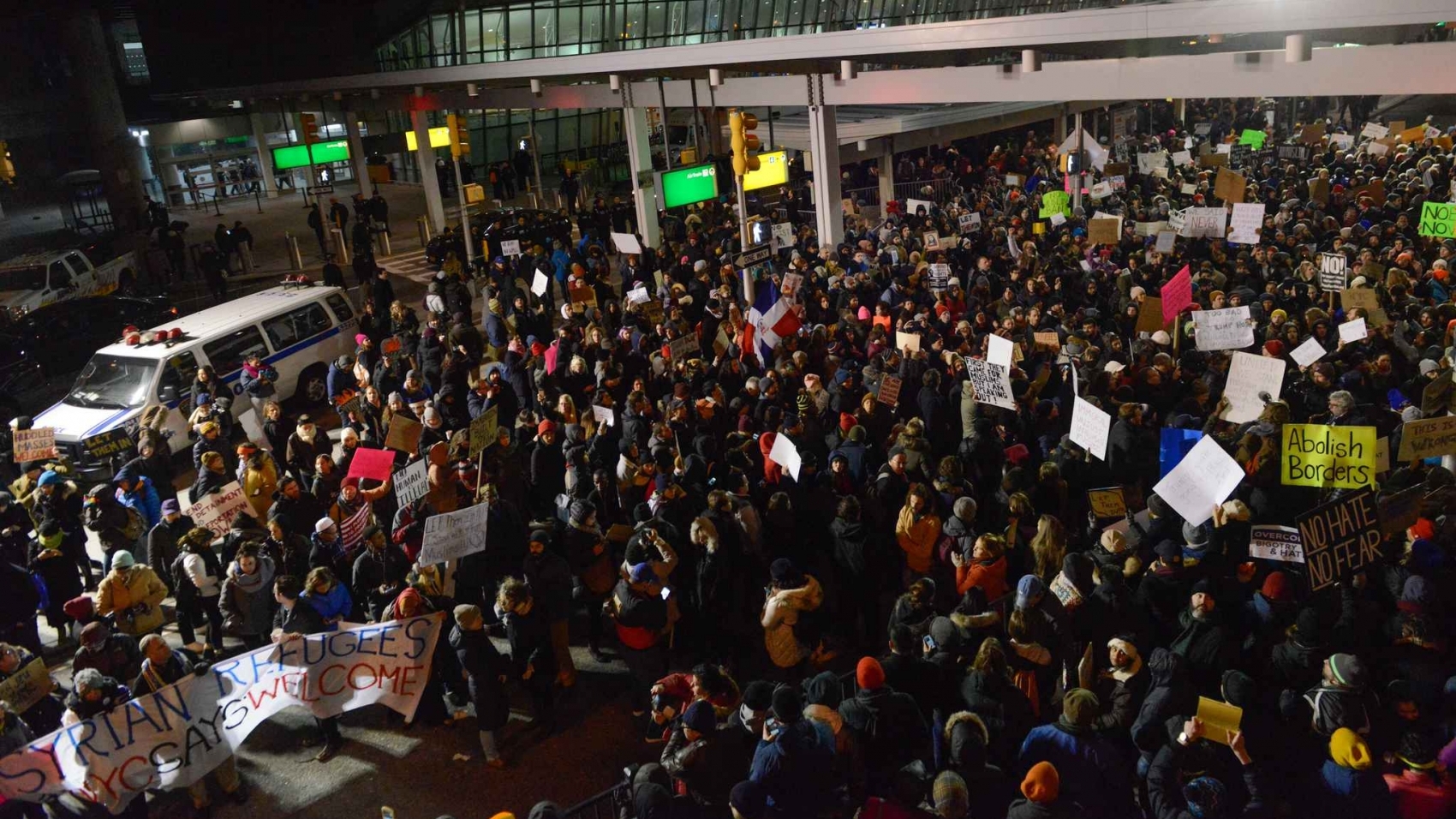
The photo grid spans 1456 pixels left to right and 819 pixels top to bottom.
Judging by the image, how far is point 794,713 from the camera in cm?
578

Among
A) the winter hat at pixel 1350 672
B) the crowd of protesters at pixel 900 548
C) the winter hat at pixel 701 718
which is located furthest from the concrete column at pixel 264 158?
the winter hat at pixel 1350 672

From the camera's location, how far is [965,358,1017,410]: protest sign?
10.4m

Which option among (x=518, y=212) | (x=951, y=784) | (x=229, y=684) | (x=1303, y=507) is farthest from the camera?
(x=518, y=212)

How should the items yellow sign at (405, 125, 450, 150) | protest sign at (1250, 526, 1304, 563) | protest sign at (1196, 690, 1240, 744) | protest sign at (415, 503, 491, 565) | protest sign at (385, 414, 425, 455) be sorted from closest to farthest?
protest sign at (1196, 690, 1240, 744) → protest sign at (1250, 526, 1304, 563) → protest sign at (415, 503, 491, 565) → protest sign at (385, 414, 425, 455) → yellow sign at (405, 125, 450, 150)

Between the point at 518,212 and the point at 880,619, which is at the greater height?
the point at 518,212

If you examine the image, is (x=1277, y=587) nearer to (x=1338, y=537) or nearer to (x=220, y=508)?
(x=1338, y=537)

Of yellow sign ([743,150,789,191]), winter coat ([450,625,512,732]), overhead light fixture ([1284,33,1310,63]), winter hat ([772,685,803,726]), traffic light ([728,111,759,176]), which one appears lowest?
winter coat ([450,625,512,732])

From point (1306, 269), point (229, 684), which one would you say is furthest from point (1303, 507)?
point (229, 684)

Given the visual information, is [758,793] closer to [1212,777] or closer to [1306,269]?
[1212,777]

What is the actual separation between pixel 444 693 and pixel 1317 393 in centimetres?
874

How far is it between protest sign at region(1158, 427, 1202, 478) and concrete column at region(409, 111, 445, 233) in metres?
24.9

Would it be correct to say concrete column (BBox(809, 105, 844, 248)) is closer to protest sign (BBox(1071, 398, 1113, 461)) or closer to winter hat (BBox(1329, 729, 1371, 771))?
protest sign (BBox(1071, 398, 1113, 461))

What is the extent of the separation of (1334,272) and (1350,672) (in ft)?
30.8

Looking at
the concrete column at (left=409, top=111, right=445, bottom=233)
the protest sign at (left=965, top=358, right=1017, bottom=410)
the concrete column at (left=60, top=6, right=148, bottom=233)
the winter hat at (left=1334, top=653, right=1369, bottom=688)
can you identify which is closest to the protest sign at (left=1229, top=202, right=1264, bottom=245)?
the protest sign at (left=965, top=358, right=1017, bottom=410)
